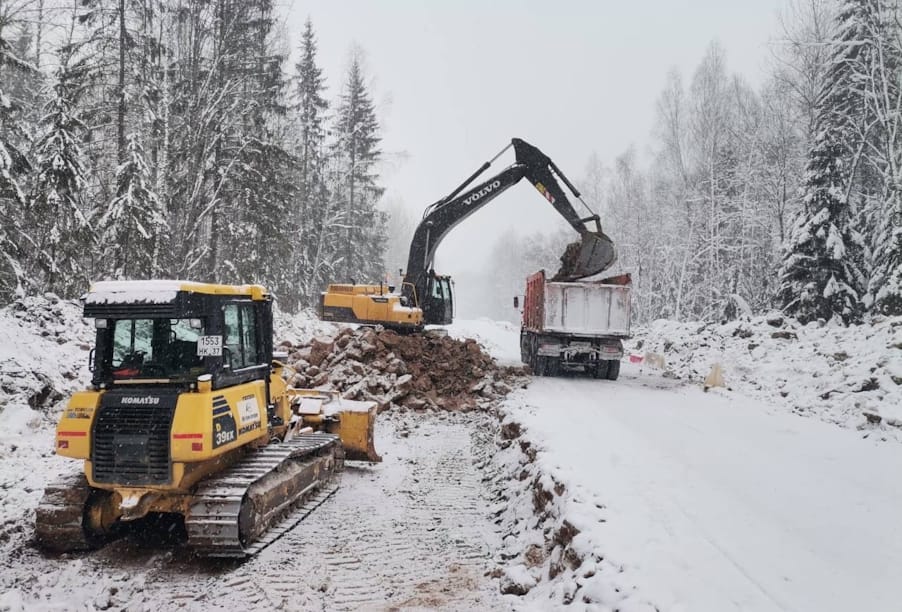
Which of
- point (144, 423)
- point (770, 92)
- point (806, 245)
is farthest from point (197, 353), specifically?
point (770, 92)

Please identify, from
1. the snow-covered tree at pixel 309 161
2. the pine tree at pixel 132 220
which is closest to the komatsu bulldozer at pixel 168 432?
the pine tree at pixel 132 220

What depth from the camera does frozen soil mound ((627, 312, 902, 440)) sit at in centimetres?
1080

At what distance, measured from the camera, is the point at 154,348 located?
6293 mm

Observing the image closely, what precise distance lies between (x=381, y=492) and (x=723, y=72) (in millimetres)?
33711

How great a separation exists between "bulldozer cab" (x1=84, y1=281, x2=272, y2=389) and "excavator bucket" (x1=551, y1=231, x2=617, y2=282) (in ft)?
38.5

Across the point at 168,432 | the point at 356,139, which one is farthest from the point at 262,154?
the point at 168,432

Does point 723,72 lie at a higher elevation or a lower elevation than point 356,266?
higher

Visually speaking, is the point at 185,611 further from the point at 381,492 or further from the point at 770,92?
the point at 770,92

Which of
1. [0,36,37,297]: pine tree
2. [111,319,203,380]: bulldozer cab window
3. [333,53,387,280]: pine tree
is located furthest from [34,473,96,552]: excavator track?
[333,53,387,280]: pine tree

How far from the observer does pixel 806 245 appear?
21.0m

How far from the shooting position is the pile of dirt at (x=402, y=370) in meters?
13.3

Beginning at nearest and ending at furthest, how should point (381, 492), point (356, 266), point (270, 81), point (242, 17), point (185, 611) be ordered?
1. point (185, 611)
2. point (381, 492)
3. point (242, 17)
4. point (270, 81)
5. point (356, 266)

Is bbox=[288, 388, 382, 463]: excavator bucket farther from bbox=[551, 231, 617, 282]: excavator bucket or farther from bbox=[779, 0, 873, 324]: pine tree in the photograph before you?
bbox=[779, 0, 873, 324]: pine tree

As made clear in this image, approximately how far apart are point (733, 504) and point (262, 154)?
19868 millimetres
